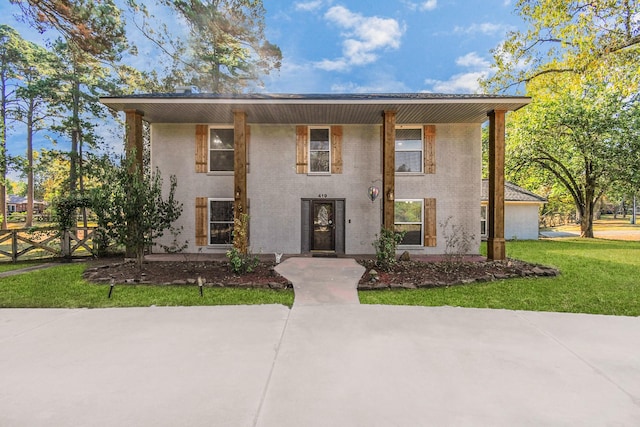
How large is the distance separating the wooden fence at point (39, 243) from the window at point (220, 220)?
11.6 feet

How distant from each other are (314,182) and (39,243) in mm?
8978

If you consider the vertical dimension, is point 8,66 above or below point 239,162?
above

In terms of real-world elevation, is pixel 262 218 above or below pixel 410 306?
above

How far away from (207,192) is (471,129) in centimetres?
895

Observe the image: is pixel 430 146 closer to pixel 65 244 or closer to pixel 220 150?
pixel 220 150

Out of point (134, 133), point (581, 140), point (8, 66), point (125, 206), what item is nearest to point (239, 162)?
point (125, 206)

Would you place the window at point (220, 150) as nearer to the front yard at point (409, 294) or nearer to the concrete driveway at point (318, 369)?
the front yard at point (409, 294)

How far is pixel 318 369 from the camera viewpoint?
2885 millimetres

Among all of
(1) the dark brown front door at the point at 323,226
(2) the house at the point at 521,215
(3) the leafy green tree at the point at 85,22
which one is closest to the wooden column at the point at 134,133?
(1) the dark brown front door at the point at 323,226

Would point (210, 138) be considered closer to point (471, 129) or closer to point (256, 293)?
point (256, 293)

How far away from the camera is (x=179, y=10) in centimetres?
1620

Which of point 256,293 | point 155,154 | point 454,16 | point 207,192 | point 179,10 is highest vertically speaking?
point 454,16

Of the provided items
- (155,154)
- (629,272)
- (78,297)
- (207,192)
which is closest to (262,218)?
(207,192)

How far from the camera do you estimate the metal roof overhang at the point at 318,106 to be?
7746 mm
